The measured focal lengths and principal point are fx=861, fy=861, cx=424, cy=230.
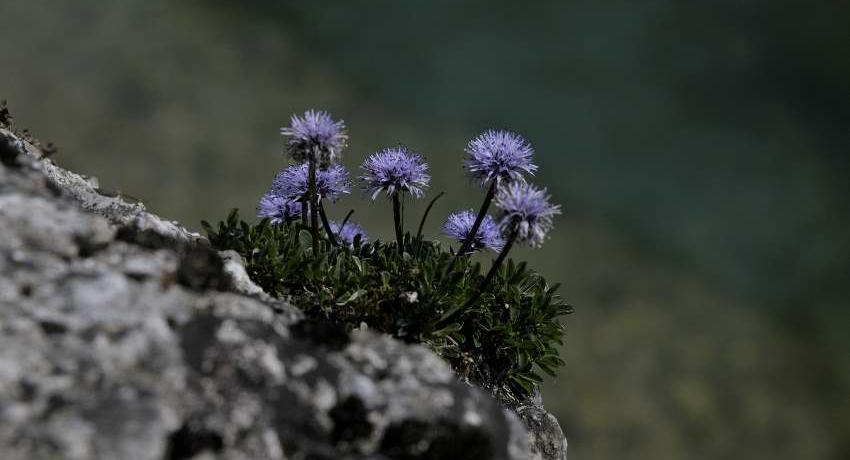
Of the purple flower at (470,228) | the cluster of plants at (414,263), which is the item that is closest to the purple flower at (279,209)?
the cluster of plants at (414,263)

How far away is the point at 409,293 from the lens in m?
6.85

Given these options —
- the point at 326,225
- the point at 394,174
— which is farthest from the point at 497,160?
the point at 326,225

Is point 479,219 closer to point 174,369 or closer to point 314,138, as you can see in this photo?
point 314,138

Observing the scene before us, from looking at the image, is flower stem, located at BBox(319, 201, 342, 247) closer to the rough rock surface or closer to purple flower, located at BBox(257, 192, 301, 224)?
purple flower, located at BBox(257, 192, 301, 224)

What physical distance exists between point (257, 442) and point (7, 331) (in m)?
1.32

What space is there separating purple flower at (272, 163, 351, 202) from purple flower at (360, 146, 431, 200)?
0.87ft

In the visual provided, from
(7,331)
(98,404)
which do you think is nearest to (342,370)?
(98,404)

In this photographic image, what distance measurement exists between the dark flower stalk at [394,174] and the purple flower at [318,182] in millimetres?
260

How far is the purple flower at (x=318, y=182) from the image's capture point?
750 cm

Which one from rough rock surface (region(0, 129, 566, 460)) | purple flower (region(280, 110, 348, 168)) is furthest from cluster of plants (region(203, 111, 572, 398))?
rough rock surface (region(0, 129, 566, 460))

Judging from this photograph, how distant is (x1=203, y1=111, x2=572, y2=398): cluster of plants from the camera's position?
656 cm

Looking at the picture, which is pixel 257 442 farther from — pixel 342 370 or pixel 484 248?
pixel 484 248

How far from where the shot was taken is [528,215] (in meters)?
6.06

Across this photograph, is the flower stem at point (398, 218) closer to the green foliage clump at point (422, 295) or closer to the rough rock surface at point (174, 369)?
the green foliage clump at point (422, 295)
